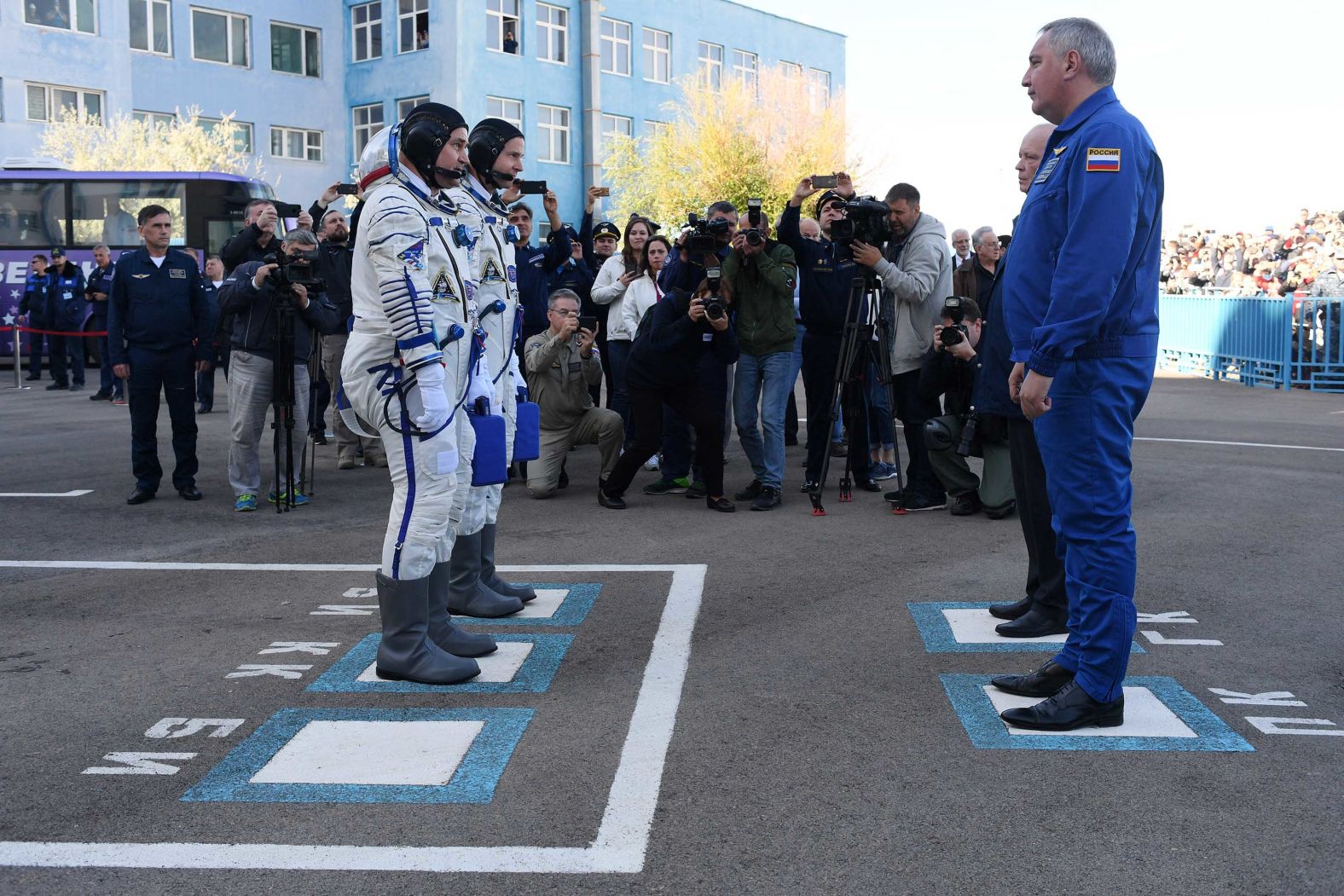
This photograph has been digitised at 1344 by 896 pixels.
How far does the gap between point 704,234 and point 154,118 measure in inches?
1471

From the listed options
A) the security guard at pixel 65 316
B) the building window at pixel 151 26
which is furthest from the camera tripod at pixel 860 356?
the building window at pixel 151 26

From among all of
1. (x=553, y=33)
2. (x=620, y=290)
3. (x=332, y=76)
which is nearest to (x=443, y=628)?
(x=620, y=290)

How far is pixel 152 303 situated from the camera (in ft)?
33.0

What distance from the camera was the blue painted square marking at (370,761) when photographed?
4.05 m

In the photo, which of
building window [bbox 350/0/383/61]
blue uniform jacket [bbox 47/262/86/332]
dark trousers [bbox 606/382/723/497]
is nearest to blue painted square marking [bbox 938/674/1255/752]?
dark trousers [bbox 606/382/723/497]

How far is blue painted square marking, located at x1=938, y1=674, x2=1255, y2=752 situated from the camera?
445 cm

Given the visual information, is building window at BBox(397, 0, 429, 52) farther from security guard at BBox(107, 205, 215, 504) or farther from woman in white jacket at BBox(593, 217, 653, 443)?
security guard at BBox(107, 205, 215, 504)

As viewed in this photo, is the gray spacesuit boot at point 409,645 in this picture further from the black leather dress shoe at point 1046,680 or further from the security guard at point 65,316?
the security guard at point 65,316

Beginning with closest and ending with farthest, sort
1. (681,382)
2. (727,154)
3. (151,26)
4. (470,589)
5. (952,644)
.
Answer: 1. (952,644)
2. (470,589)
3. (681,382)
4. (151,26)
5. (727,154)

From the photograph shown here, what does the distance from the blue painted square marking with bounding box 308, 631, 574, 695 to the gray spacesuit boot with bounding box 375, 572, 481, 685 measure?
0.13ft

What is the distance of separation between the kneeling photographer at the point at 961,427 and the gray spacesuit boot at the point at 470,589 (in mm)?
3605

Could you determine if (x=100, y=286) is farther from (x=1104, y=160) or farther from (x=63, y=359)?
(x=1104, y=160)

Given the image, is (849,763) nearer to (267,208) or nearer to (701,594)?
(701,594)

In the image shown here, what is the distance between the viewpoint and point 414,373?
197 inches
